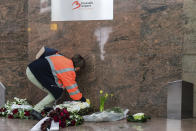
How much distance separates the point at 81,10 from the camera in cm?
748

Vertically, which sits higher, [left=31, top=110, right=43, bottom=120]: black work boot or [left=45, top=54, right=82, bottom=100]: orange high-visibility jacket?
[left=45, top=54, right=82, bottom=100]: orange high-visibility jacket

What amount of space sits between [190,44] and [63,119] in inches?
134

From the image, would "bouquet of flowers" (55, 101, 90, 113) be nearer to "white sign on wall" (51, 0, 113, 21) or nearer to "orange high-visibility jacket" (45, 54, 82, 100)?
"orange high-visibility jacket" (45, 54, 82, 100)

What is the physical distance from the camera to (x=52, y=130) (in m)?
5.09

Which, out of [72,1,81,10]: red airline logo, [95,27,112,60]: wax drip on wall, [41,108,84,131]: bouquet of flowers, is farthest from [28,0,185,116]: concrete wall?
[41,108,84,131]: bouquet of flowers

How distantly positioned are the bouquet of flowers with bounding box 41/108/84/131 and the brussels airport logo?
292cm

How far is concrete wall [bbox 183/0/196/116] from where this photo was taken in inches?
270

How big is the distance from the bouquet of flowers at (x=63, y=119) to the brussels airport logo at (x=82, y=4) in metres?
2.92

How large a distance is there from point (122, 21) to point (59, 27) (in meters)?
1.64

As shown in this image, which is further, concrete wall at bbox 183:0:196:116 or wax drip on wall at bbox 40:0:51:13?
wax drip on wall at bbox 40:0:51:13

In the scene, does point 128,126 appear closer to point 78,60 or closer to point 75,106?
point 75,106

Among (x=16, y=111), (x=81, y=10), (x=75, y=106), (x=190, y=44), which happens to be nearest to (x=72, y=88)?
(x=75, y=106)

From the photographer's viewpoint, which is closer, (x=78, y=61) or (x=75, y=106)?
(x=75, y=106)

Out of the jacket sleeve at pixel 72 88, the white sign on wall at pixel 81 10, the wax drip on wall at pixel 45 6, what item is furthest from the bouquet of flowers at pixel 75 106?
the wax drip on wall at pixel 45 6
